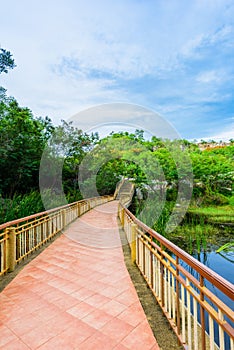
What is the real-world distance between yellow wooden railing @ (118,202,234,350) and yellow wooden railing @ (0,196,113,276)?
6.45 ft

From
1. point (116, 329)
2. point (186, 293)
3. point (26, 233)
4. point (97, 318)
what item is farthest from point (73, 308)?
point (26, 233)

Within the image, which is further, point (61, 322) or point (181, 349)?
point (61, 322)

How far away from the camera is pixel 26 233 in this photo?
13.8 feet

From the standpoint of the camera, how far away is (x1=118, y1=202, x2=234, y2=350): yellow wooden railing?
1.26 m

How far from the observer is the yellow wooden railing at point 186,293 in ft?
4.13

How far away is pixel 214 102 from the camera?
2442 cm

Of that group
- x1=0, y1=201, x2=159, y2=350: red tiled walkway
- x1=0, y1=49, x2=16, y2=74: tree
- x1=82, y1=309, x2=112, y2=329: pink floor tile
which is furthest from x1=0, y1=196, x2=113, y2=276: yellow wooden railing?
x1=0, y1=49, x2=16, y2=74: tree

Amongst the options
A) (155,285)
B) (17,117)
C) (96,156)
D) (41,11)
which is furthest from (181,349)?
(96,156)

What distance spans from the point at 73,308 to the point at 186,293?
1244mm

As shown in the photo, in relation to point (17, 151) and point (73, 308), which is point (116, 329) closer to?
point (73, 308)

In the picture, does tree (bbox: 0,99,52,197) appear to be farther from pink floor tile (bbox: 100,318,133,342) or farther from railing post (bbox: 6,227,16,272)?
pink floor tile (bbox: 100,318,133,342)

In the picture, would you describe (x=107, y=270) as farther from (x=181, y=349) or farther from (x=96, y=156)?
(x=96, y=156)

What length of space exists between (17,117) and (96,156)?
8061 millimetres

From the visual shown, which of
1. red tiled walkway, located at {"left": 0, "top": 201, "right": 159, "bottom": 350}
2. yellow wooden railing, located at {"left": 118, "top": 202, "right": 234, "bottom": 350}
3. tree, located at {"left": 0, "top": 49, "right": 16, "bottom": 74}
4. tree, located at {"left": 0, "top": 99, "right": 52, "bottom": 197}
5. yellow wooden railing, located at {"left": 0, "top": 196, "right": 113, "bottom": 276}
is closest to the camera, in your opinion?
yellow wooden railing, located at {"left": 118, "top": 202, "right": 234, "bottom": 350}
